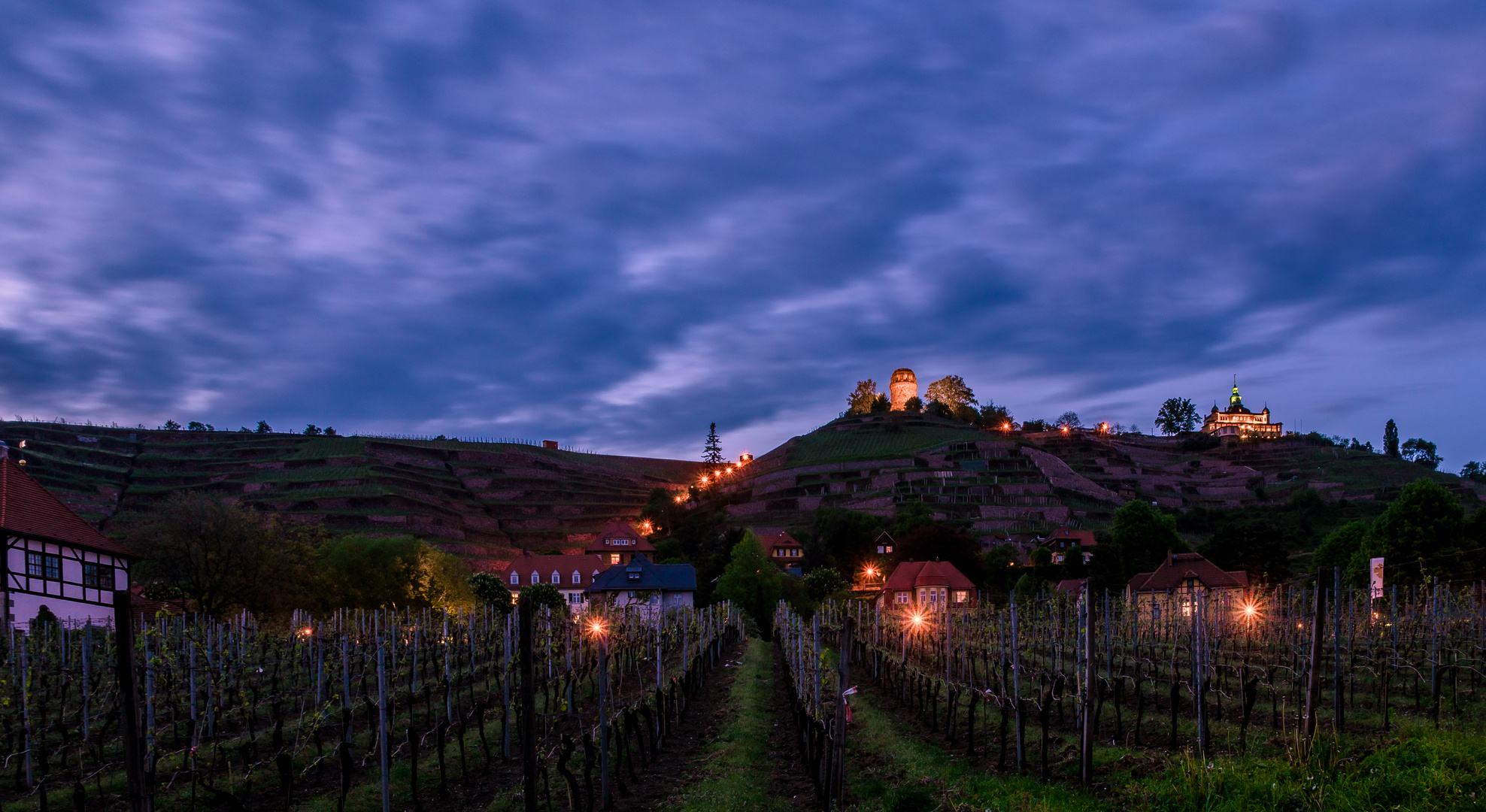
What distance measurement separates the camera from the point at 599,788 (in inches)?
520

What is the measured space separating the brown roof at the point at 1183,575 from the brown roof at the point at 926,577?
13.0 m

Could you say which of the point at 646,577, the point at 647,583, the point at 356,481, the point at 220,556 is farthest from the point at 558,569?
the point at 356,481

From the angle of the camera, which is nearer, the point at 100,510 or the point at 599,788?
the point at 599,788

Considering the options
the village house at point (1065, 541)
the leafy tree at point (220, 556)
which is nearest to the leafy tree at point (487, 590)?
the leafy tree at point (220, 556)

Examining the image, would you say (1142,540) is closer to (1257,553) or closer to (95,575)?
(1257,553)

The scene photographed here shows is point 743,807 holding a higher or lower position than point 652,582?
higher

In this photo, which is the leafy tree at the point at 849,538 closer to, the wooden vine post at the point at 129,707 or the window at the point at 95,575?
the window at the point at 95,575

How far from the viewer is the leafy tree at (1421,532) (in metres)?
43.2

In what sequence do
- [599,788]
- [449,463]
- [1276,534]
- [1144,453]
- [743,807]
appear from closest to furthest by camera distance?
[743,807], [599,788], [1276,534], [449,463], [1144,453]

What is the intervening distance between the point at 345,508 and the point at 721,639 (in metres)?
81.7

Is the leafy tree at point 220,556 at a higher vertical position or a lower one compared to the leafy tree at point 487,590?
higher

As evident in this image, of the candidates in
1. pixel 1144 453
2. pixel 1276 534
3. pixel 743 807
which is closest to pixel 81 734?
pixel 743 807

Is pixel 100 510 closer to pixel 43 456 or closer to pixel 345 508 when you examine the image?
pixel 43 456

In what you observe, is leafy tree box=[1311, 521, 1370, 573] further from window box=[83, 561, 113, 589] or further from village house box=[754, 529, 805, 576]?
window box=[83, 561, 113, 589]
